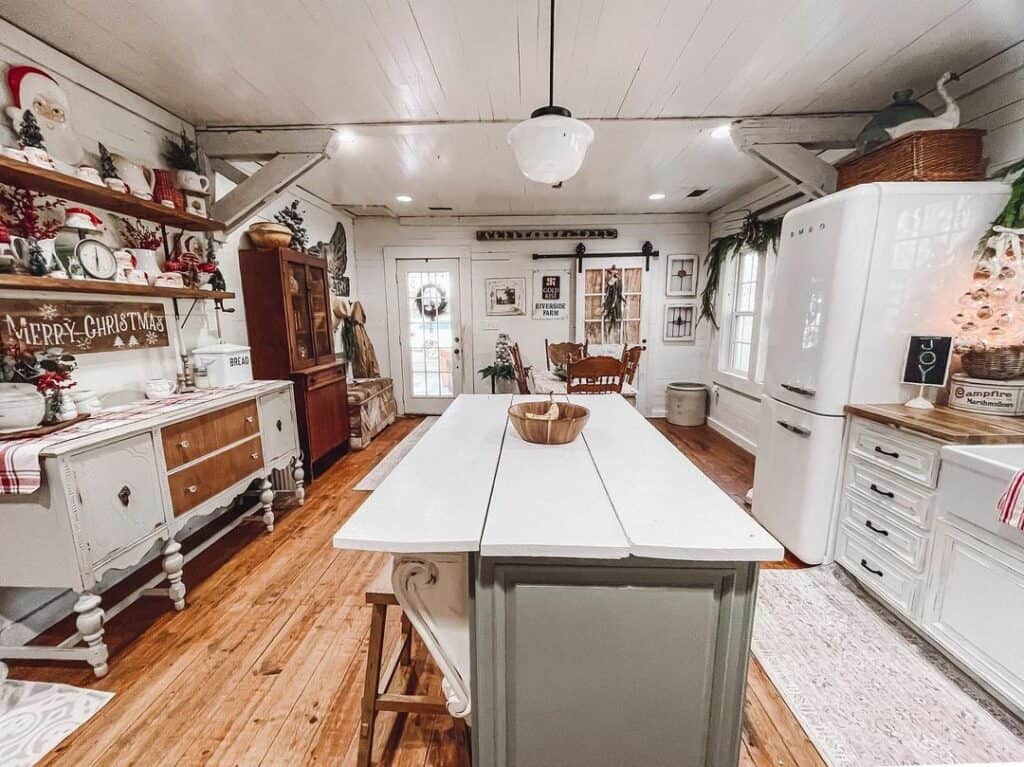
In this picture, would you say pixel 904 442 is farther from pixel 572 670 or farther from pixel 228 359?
pixel 228 359

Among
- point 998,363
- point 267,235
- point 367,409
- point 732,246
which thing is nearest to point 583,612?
point 998,363

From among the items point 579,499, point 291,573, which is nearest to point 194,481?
point 291,573

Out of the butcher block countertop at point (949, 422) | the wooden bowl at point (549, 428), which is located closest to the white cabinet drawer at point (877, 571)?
the butcher block countertop at point (949, 422)

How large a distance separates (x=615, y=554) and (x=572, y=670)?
34 centimetres

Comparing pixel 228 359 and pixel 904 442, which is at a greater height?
pixel 228 359

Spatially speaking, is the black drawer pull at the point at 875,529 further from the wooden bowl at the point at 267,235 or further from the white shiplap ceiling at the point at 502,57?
the wooden bowl at the point at 267,235

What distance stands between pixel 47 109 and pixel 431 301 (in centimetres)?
356

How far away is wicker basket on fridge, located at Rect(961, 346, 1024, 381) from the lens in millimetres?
1727

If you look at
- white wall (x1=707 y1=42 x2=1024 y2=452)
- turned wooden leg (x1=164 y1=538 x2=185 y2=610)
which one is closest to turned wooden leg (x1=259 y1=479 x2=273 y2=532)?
turned wooden leg (x1=164 y1=538 x2=185 y2=610)

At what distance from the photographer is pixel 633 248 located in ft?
16.4

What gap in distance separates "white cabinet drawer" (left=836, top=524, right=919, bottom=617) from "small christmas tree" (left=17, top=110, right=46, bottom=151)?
3982 mm

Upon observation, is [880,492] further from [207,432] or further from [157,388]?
[157,388]

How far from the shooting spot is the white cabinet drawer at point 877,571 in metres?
1.72

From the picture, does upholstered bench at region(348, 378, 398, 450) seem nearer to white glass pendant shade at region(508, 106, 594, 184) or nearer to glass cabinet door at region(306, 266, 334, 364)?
glass cabinet door at region(306, 266, 334, 364)
